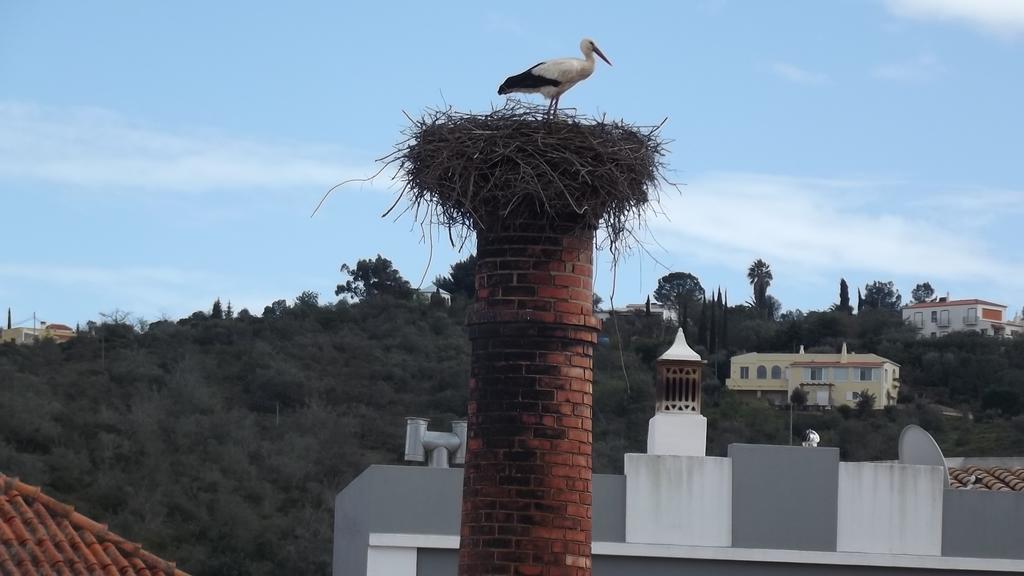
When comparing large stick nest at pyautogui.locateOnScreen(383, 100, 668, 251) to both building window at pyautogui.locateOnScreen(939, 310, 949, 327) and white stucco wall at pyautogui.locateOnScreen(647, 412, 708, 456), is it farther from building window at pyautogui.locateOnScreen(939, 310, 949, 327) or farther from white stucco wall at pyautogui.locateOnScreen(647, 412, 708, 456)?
building window at pyautogui.locateOnScreen(939, 310, 949, 327)

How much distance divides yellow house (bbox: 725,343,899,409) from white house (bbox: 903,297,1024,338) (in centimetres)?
2246

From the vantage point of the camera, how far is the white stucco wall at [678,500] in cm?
2120

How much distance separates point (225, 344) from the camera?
216 feet

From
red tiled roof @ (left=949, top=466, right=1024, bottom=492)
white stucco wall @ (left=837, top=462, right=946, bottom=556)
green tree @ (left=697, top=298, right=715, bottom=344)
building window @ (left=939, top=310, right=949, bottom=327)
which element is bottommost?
white stucco wall @ (left=837, top=462, right=946, bottom=556)

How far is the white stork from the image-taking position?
11766 millimetres

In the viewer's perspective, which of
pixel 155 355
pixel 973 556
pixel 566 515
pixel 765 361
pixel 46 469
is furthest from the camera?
pixel 765 361

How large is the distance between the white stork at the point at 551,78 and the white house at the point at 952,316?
9422cm

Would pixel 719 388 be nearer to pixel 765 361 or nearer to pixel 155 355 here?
pixel 765 361

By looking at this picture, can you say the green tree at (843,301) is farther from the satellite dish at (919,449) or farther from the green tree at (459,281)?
the satellite dish at (919,449)

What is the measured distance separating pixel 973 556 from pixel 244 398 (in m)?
40.7

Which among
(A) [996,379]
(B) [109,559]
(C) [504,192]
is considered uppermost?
(A) [996,379]

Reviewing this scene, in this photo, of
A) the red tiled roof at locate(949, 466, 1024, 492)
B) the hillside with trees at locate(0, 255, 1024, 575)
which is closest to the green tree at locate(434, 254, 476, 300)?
the hillside with trees at locate(0, 255, 1024, 575)

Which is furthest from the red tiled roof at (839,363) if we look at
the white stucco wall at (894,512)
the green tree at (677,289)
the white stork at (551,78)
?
the white stork at (551,78)

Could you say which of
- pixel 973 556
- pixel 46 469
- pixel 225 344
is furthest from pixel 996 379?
pixel 973 556
